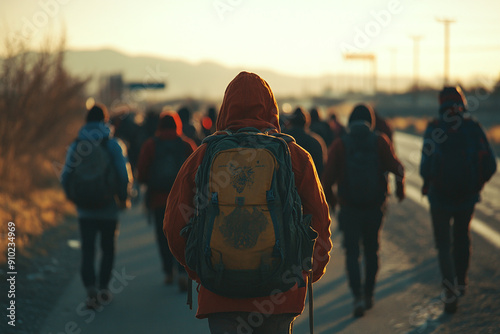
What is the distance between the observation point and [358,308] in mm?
5719

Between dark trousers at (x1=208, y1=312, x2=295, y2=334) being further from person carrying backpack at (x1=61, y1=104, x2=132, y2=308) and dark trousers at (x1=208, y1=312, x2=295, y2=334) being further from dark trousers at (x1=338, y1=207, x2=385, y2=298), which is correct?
person carrying backpack at (x1=61, y1=104, x2=132, y2=308)

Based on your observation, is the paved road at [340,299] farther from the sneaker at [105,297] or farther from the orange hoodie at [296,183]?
the orange hoodie at [296,183]

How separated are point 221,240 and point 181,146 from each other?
4306mm

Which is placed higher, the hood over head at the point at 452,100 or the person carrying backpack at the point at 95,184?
the hood over head at the point at 452,100

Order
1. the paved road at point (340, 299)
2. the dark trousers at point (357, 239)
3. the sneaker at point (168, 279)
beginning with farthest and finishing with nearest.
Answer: the sneaker at point (168, 279), the dark trousers at point (357, 239), the paved road at point (340, 299)

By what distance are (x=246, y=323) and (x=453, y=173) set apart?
11.4 ft

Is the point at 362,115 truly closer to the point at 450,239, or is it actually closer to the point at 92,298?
the point at 450,239

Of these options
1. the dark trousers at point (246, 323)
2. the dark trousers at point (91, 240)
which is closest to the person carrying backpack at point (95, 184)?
the dark trousers at point (91, 240)

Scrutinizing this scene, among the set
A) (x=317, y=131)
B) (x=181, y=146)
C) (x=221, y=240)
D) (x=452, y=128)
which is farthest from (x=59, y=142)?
(x=221, y=240)

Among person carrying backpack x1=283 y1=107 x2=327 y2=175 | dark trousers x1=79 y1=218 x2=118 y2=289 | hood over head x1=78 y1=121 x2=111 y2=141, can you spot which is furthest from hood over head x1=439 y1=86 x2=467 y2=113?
dark trousers x1=79 y1=218 x2=118 y2=289

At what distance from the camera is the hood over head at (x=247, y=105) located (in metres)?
3.07

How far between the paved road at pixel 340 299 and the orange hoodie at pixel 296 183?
8.44ft

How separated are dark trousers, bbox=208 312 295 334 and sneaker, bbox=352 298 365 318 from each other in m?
3.00

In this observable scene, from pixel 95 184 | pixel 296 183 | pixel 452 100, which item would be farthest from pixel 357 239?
pixel 296 183
